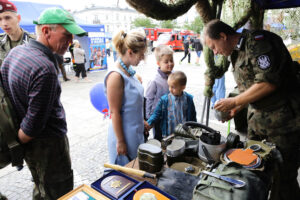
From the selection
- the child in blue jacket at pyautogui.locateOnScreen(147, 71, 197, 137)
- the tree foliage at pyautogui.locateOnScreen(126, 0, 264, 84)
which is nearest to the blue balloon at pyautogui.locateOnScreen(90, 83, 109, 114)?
the child in blue jacket at pyautogui.locateOnScreen(147, 71, 197, 137)

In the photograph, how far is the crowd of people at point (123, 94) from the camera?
4.44 feet

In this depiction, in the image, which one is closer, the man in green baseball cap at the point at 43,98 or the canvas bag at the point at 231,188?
the canvas bag at the point at 231,188

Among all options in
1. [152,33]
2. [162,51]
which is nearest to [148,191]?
[162,51]

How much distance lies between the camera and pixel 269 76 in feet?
5.41

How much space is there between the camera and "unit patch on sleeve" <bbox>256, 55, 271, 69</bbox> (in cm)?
166

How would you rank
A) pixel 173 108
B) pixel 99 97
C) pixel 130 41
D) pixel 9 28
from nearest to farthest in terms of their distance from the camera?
pixel 130 41 < pixel 173 108 < pixel 9 28 < pixel 99 97

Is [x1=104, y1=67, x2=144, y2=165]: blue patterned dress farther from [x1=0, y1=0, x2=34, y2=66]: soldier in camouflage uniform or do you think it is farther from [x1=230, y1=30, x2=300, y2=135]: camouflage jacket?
[x1=0, y1=0, x2=34, y2=66]: soldier in camouflage uniform

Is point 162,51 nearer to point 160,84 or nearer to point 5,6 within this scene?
point 160,84

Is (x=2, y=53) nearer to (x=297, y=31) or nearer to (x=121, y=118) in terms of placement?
(x=121, y=118)

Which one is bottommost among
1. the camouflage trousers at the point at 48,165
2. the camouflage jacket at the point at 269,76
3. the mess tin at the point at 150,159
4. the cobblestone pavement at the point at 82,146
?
the cobblestone pavement at the point at 82,146

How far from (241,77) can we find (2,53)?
3.07 meters

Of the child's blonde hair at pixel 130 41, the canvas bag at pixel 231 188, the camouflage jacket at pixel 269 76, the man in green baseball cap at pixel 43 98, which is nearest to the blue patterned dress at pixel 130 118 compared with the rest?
the child's blonde hair at pixel 130 41

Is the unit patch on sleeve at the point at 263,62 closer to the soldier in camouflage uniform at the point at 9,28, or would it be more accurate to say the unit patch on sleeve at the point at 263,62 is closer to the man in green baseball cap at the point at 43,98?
the man in green baseball cap at the point at 43,98

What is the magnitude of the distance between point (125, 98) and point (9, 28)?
2046mm
